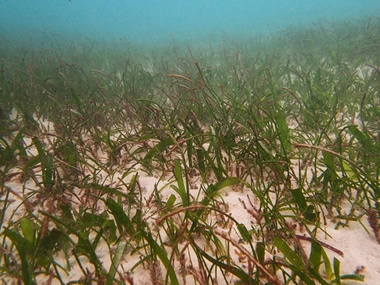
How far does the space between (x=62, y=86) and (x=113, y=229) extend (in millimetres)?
3942

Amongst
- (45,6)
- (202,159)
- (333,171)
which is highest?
(45,6)

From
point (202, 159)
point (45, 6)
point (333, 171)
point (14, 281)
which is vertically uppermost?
point (45, 6)

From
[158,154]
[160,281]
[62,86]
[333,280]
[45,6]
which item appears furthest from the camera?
[45,6]

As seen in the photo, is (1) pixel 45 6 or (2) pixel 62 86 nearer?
(2) pixel 62 86

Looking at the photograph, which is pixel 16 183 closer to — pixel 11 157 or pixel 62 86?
pixel 11 157

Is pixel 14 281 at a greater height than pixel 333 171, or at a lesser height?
lesser

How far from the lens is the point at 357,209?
146 centimetres

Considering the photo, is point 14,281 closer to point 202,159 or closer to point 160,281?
point 160,281

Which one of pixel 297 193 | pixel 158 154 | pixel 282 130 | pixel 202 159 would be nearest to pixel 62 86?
pixel 158 154

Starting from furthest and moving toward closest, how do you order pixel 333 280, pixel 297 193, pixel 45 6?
pixel 45 6 → pixel 297 193 → pixel 333 280

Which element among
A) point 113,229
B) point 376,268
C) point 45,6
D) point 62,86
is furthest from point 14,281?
point 45,6

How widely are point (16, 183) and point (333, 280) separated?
267 cm

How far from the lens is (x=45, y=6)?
315 feet

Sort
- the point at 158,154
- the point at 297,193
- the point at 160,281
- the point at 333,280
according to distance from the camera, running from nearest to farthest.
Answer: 1. the point at 333,280
2. the point at 160,281
3. the point at 297,193
4. the point at 158,154
